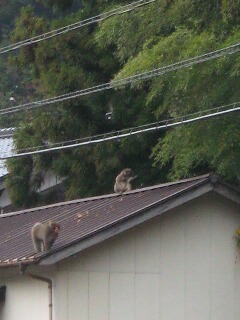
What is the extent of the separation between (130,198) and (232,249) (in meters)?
1.97

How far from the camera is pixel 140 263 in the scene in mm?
16312

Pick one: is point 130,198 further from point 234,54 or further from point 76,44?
point 76,44

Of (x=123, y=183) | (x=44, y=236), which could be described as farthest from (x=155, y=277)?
(x=123, y=183)

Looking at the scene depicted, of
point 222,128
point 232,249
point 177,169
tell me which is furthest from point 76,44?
point 232,249

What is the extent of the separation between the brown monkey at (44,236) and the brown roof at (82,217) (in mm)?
114

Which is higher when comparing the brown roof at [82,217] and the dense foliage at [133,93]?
Answer: the dense foliage at [133,93]

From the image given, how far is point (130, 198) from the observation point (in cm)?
1800

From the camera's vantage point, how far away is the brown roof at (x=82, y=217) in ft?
51.5

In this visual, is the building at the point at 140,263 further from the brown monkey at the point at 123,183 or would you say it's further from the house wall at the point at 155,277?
the brown monkey at the point at 123,183

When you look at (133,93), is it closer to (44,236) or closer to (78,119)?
(78,119)

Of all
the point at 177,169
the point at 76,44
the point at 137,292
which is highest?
the point at 76,44

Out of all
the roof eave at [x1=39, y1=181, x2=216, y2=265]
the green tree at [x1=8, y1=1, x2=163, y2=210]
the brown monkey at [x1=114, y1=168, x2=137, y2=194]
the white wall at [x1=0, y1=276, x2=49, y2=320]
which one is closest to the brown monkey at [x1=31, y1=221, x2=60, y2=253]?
the roof eave at [x1=39, y1=181, x2=216, y2=265]

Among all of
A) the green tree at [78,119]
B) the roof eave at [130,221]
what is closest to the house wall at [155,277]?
the roof eave at [130,221]

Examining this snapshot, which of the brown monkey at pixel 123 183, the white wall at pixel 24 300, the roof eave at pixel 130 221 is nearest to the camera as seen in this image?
the roof eave at pixel 130 221
